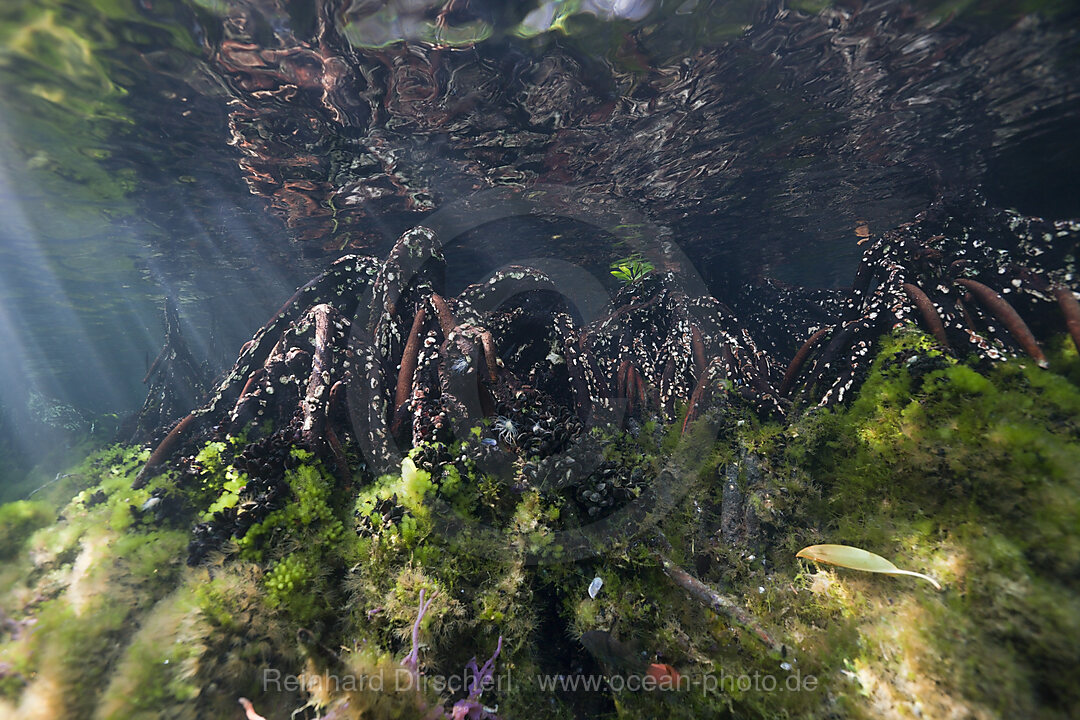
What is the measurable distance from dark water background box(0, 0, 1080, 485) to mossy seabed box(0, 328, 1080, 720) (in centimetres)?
592

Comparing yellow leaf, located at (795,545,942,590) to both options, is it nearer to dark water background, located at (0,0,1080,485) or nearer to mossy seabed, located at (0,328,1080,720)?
mossy seabed, located at (0,328,1080,720)

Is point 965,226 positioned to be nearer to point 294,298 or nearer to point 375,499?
point 375,499

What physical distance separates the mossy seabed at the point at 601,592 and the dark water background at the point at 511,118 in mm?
5923

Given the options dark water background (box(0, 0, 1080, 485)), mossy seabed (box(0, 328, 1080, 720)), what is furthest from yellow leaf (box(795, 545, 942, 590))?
dark water background (box(0, 0, 1080, 485))

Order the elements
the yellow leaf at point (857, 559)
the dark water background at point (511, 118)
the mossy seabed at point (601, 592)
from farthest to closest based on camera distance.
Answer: the dark water background at point (511, 118)
the yellow leaf at point (857, 559)
the mossy seabed at point (601, 592)

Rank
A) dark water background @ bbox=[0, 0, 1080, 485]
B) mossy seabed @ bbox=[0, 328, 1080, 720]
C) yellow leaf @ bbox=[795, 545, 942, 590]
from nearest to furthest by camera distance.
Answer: mossy seabed @ bbox=[0, 328, 1080, 720] → yellow leaf @ bbox=[795, 545, 942, 590] → dark water background @ bbox=[0, 0, 1080, 485]

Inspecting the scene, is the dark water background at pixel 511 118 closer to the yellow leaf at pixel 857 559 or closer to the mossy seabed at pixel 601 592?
the mossy seabed at pixel 601 592

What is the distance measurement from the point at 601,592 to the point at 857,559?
184 cm

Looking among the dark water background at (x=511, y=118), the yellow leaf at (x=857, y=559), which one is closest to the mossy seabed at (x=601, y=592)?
the yellow leaf at (x=857, y=559)

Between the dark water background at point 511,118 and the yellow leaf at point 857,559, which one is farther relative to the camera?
the dark water background at point 511,118

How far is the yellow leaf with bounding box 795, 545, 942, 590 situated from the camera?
243 cm

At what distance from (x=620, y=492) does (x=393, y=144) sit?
898cm

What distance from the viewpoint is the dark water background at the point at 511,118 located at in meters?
5.70

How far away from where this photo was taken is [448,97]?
7.31m
